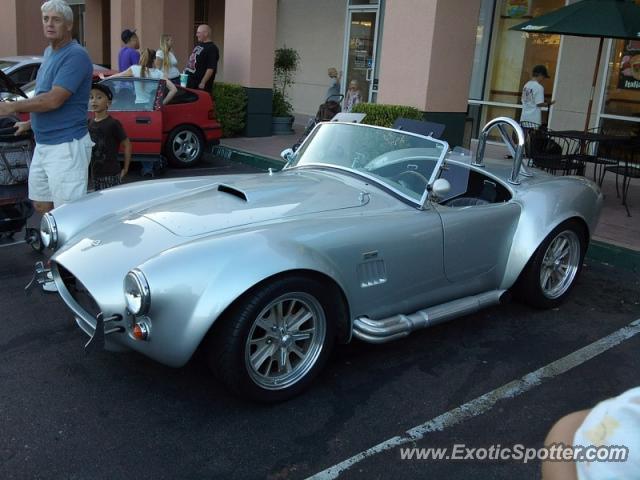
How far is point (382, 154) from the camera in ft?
14.0

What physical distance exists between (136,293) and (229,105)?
964 centimetres

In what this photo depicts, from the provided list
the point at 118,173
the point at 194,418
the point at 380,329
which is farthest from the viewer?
the point at 118,173

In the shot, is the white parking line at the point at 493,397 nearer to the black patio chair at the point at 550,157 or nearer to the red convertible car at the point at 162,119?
the black patio chair at the point at 550,157

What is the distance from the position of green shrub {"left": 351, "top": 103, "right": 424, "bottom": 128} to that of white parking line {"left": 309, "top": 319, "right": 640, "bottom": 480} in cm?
480

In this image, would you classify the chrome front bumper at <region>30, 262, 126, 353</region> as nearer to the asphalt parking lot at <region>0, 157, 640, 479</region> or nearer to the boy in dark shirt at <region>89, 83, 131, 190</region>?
the asphalt parking lot at <region>0, 157, 640, 479</region>

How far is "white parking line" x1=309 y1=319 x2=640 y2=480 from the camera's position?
295 centimetres

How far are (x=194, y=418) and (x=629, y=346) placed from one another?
287 centimetres

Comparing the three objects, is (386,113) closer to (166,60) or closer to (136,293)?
(166,60)

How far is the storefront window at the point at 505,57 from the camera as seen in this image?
41.0 ft

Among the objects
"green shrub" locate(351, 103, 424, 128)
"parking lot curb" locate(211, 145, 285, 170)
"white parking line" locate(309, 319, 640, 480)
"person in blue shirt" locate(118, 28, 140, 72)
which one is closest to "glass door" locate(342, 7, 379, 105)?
"parking lot curb" locate(211, 145, 285, 170)

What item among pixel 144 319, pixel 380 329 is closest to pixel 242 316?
pixel 144 319

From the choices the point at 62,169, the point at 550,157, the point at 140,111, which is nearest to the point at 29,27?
the point at 140,111

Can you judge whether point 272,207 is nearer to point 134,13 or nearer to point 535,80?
point 535,80

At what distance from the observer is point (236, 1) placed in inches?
491
